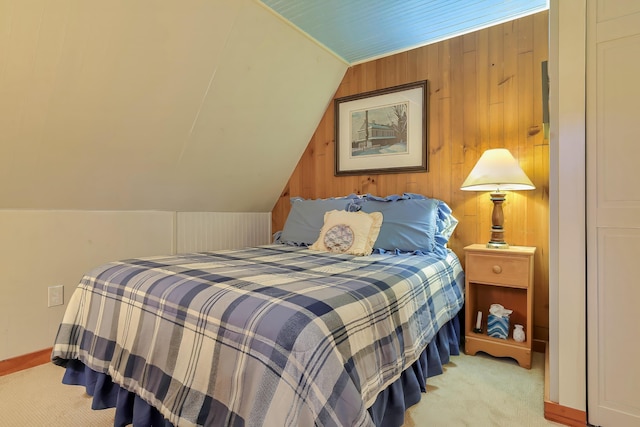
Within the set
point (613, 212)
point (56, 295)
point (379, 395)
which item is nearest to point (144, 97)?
point (56, 295)

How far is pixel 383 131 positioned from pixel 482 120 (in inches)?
31.1

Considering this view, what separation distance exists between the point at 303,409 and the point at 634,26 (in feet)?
6.10

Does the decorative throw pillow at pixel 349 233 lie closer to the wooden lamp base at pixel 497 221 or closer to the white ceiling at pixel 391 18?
the wooden lamp base at pixel 497 221

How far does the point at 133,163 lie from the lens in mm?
2293

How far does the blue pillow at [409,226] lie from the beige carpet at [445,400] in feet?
2.52

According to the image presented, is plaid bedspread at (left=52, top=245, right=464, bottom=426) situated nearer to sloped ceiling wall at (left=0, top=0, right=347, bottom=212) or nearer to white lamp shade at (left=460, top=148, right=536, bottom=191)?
white lamp shade at (left=460, top=148, right=536, bottom=191)

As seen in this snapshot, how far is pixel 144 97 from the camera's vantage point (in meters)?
2.05

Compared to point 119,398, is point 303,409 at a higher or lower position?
higher

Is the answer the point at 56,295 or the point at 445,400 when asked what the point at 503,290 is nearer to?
the point at 445,400

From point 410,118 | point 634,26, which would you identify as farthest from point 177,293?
point 410,118

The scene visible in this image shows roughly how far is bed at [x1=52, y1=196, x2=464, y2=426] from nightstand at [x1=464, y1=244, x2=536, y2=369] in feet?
1.01

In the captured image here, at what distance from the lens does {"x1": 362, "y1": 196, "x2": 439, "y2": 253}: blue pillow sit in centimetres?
224

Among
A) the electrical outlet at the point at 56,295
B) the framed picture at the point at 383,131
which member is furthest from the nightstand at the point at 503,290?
the electrical outlet at the point at 56,295

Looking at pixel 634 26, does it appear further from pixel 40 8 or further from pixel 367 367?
pixel 40 8
